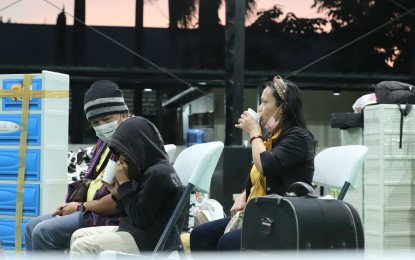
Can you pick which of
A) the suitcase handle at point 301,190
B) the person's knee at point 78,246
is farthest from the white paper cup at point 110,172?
the suitcase handle at point 301,190

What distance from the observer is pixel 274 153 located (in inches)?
106

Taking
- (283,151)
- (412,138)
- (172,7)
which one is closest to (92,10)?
(172,7)

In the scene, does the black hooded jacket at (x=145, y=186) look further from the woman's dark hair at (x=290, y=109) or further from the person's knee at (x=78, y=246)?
the woman's dark hair at (x=290, y=109)

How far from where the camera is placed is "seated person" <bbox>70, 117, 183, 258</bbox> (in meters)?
2.39

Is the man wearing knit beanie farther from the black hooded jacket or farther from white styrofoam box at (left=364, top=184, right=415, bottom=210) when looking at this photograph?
white styrofoam box at (left=364, top=184, right=415, bottom=210)

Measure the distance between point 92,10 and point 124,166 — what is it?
7779mm

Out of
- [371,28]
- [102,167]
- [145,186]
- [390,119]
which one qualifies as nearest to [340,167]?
[145,186]

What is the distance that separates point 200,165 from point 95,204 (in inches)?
18.1

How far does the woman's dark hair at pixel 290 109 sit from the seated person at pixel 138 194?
0.60 metres

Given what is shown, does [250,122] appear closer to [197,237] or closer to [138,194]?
[197,237]

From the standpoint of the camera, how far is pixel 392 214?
446 cm

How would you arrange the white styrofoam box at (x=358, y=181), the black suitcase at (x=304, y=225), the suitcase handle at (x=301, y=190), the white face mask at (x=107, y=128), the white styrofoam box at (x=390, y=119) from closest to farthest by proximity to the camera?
the black suitcase at (x=304, y=225) → the suitcase handle at (x=301, y=190) → the white face mask at (x=107, y=128) → the white styrofoam box at (x=390, y=119) → the white styrofoam box at (x=358, y=181)

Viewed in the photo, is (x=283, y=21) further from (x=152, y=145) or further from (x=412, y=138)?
(x=152, y=145)

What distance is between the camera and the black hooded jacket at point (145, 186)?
2400 millimetres
